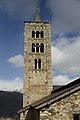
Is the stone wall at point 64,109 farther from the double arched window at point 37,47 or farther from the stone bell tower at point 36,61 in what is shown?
the double arched window at point 37,47

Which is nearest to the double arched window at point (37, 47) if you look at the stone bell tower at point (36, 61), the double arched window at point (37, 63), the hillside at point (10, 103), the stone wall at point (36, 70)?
the stone bell tower at point (36, 61)

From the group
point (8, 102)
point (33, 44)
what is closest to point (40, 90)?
point (33, 44)

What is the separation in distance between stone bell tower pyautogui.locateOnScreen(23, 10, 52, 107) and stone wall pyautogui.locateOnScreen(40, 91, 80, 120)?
17.6m

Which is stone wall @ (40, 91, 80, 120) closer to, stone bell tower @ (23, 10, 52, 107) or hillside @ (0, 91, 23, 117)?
stone bell tower @ (23, 10, 52, 107)

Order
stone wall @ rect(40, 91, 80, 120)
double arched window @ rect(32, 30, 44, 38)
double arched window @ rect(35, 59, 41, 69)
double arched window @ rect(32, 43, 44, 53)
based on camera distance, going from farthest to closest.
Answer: double arched window @ rect(32, 30, 44, 38)
double arched window @ rect(32, 43, 44, 53)
double arched window @ rect(35, 59, 41, 69)
stone wall @ rect(40, 91, 80, 120)

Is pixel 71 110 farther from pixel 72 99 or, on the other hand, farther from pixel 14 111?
pixel 14 111

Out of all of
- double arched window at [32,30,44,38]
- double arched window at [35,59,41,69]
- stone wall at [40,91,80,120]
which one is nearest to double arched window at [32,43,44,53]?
double arched window at [32,30,44,38]

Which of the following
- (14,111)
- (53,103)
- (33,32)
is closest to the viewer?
(53,103)

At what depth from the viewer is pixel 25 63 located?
3612 cm

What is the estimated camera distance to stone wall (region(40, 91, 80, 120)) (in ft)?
53.7

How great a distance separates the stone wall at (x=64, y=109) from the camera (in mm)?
16359

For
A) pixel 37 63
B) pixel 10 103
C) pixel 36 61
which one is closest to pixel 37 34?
pixel 36 61

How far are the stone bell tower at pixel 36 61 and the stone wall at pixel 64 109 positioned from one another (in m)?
17.6

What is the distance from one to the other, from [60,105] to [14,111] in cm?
4421
